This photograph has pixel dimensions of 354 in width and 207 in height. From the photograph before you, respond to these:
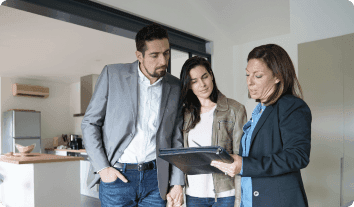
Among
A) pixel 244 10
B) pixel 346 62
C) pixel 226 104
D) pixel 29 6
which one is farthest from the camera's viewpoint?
pixel 244 10

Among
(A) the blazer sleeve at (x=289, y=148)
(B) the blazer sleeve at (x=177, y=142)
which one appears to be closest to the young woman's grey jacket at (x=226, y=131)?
(B) the blazer sleeve at (x=177, y=142)

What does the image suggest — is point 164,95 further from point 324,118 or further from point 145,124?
point 324,118

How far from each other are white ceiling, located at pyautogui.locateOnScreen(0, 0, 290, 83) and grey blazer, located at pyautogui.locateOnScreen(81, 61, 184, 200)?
1303mm

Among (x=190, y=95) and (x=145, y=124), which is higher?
(x=190, y=95)

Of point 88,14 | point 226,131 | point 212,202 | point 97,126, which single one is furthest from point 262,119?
point 88,14

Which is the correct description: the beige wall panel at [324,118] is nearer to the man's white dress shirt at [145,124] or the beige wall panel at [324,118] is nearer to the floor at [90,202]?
the man's white dress shirt at [145,124]

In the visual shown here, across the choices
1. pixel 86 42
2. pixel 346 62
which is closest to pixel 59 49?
pixel 86 42

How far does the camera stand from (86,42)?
177 inches

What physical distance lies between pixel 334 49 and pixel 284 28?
942mm

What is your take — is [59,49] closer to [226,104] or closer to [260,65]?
[226,104]

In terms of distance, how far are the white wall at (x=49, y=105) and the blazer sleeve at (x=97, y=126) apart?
6240mm

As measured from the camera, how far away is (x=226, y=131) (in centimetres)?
167

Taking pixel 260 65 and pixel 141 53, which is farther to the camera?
pixel 141 53

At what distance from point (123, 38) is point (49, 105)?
419 cm
